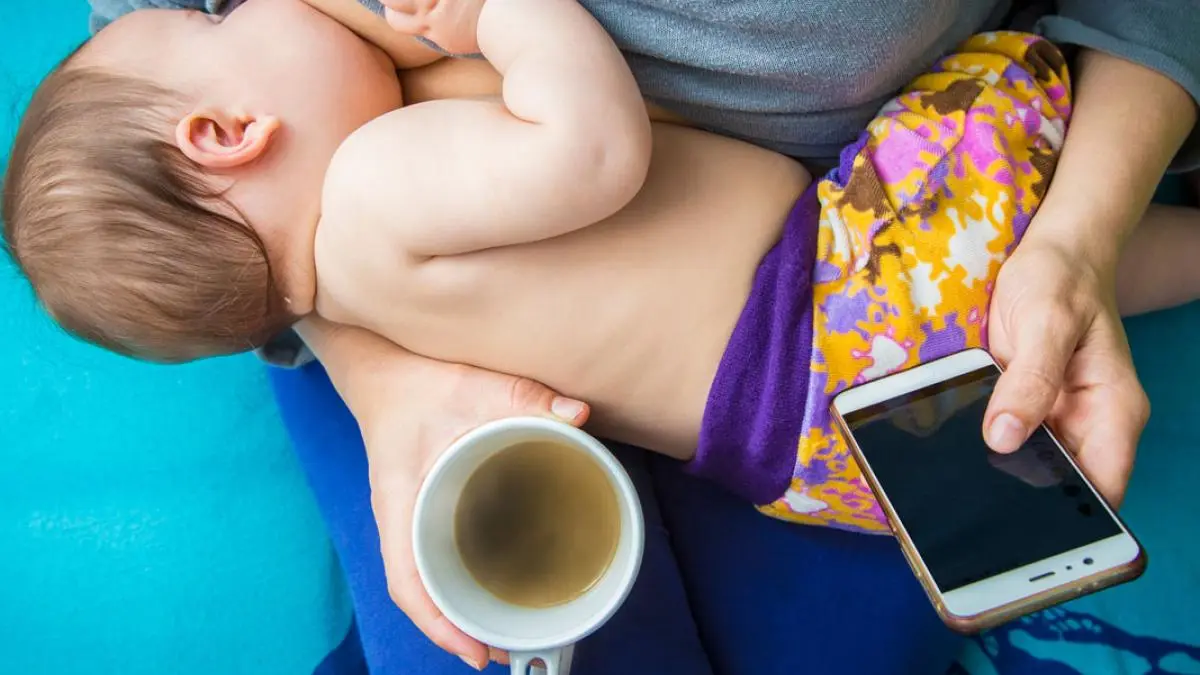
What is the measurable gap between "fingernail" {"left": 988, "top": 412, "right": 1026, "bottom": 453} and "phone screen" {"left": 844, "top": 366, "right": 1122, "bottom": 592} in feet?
0.13

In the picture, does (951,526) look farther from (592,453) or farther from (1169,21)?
(1169,21)

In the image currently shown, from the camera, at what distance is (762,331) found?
2.41 ft

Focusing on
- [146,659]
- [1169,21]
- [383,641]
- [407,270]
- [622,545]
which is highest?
[1169,21]

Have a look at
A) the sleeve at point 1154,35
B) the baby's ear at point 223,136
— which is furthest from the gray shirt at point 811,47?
the baby's ear at point 223,136

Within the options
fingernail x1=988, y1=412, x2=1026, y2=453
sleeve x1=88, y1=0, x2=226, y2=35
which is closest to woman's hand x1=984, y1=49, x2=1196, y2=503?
fingernail x1=988, y1=412, x2=1026, y2=453

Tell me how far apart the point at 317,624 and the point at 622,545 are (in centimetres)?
51

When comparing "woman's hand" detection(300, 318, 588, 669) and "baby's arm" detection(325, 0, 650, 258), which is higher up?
"baby's arm" detection(325, 0, 650, 258)

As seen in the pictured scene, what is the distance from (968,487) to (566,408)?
0.32m

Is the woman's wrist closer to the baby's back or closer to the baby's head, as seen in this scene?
the baby's back

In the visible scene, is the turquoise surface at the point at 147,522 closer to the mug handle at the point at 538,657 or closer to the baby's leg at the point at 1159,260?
the mug handle at the point at 538,657

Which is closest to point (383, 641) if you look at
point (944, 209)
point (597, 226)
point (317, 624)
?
point (317, 624)

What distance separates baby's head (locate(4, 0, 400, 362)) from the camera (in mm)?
693

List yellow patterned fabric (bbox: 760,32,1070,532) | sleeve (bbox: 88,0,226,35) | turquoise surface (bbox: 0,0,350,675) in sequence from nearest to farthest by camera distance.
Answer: yellow patterned fabric (bbox: 760,32,1070,532)
sleeve (bbox: 88,0,226,35)
turquoise surface (bbox: 0,0,350,675)

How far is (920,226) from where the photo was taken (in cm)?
71
